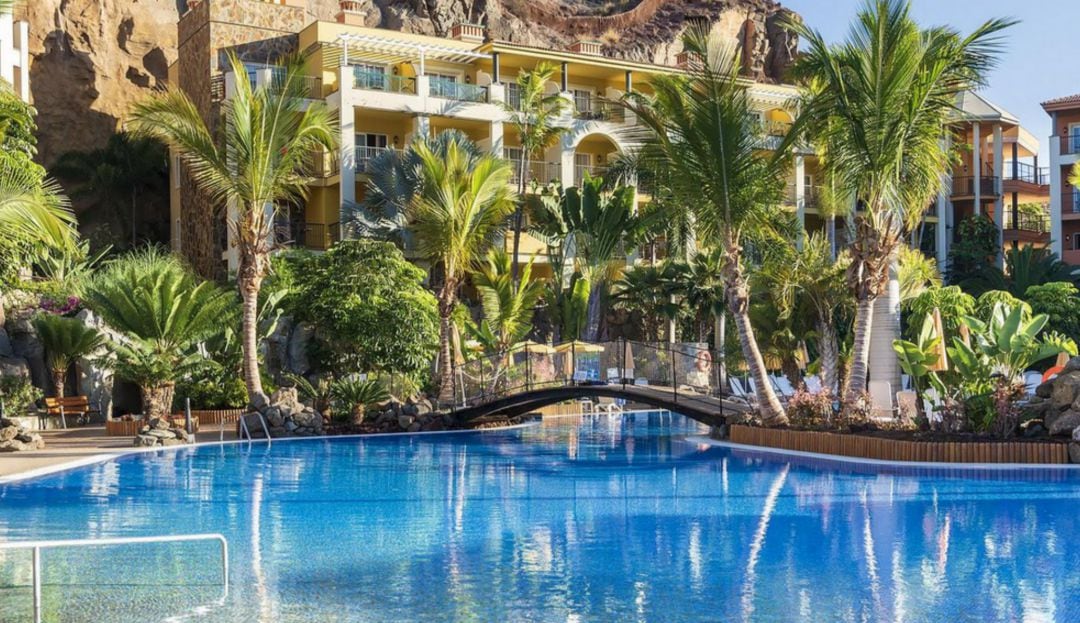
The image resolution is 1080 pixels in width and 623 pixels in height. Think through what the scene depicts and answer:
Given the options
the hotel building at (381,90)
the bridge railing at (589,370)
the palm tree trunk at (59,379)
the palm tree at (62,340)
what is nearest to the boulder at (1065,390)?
the bridge railing at (589,370)

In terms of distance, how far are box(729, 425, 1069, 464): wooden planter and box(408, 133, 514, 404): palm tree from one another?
895cm

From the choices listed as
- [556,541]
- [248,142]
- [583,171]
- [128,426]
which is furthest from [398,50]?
[556,541]

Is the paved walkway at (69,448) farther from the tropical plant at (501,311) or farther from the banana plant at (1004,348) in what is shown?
the banana plant at (1004,348)

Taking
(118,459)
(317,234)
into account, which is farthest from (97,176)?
(118,459)

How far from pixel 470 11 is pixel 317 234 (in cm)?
Answer: 1887

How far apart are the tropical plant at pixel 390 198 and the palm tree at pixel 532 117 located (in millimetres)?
3651

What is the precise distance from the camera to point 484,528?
12.2 m

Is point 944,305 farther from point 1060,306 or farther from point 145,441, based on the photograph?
point 145,441

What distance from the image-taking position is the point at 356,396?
24953mm

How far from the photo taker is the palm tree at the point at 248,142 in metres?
22.7

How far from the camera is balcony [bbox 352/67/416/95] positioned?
37.0 metres

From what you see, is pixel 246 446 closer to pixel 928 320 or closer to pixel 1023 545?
pixel 928 320

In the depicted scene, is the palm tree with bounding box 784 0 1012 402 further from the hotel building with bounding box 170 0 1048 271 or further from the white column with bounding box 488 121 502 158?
the white column with bounding box 488 121 502 158

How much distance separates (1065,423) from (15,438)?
17.0 meters
